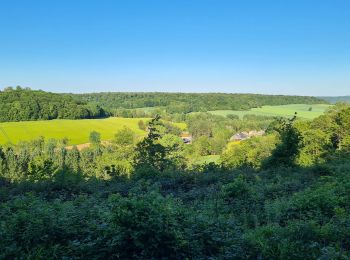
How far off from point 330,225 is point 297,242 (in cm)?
143

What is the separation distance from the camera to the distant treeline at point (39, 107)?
9638cm

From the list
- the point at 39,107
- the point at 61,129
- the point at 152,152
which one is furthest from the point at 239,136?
the point at 152,152

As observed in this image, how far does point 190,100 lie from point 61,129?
74.7m

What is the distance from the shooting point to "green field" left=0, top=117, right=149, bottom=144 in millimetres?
80081

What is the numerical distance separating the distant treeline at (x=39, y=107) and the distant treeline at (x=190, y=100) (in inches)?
802

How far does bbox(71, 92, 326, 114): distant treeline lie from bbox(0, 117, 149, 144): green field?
119 feet

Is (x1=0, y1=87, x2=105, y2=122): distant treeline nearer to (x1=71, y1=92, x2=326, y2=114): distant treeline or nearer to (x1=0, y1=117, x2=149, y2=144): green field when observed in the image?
(x1=0, y1=117, x2=149, y2=144): green field

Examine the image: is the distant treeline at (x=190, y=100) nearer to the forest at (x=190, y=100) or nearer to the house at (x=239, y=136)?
the forest at (x=190, y=100)

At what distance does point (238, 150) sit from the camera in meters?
48.3

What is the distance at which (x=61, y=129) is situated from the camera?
9050 cm

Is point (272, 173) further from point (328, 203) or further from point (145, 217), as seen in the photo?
point (145, 217)

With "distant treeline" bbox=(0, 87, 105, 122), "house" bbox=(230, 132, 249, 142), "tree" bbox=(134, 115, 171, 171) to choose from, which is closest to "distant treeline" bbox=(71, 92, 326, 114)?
"distant treeline" bbox=(0, 87, 105, 122)

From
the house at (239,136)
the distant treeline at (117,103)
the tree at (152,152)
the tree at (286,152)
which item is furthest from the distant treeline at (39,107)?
the tree at (286,152)

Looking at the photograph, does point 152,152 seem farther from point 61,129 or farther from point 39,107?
point 39,107
